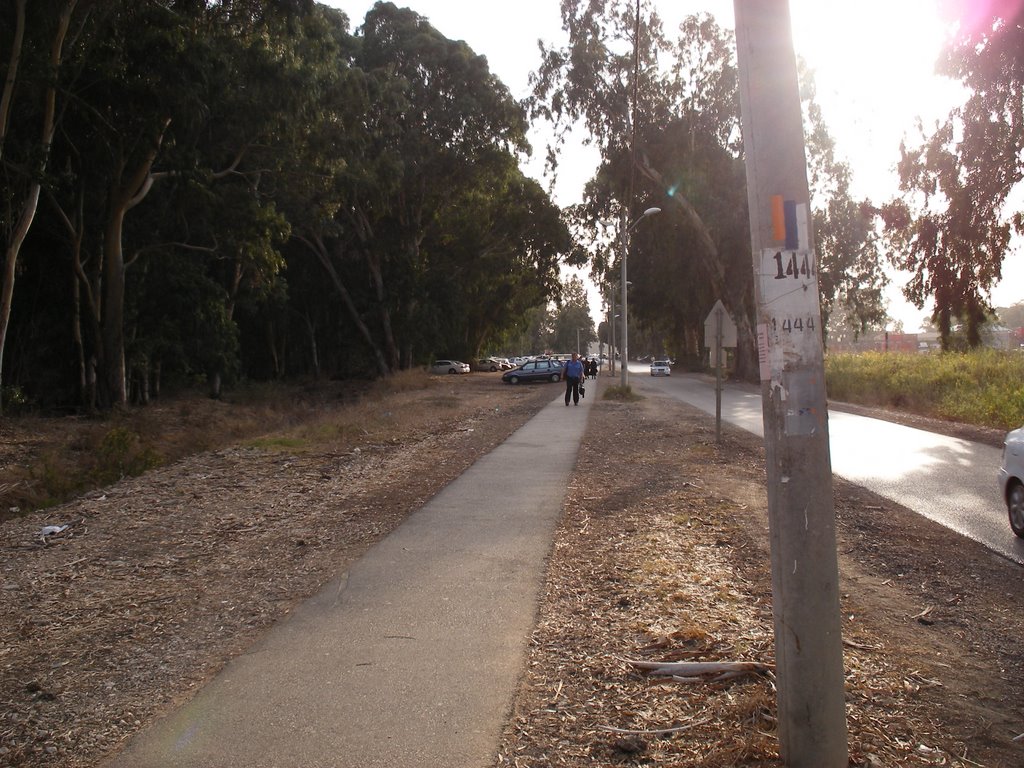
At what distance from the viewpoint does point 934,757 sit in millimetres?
3641

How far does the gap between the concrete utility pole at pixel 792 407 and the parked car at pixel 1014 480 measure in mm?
5762

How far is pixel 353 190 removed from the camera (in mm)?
34312

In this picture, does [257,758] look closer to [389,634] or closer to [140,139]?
[389,634]

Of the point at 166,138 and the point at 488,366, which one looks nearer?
the point at 166,138

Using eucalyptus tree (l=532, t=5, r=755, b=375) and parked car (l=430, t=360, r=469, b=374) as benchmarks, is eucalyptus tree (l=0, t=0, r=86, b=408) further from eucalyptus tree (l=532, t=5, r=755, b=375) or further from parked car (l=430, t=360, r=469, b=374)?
parked car (l=430, t=360, r=469, b=374)

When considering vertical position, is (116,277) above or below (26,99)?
below

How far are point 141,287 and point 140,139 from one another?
34.4 feet

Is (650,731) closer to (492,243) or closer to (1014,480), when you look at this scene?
(1014,480)

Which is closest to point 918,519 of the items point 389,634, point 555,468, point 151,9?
point 555,468

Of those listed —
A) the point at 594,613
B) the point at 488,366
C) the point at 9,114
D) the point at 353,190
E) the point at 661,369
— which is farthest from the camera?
the point at 488,366

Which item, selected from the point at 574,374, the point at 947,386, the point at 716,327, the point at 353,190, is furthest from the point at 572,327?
the point at 716,327

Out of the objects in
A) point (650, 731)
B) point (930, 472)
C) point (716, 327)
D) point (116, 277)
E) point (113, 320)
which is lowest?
point (930, 472)

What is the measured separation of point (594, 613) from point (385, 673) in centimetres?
163

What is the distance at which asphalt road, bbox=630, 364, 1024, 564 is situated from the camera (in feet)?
28.9
